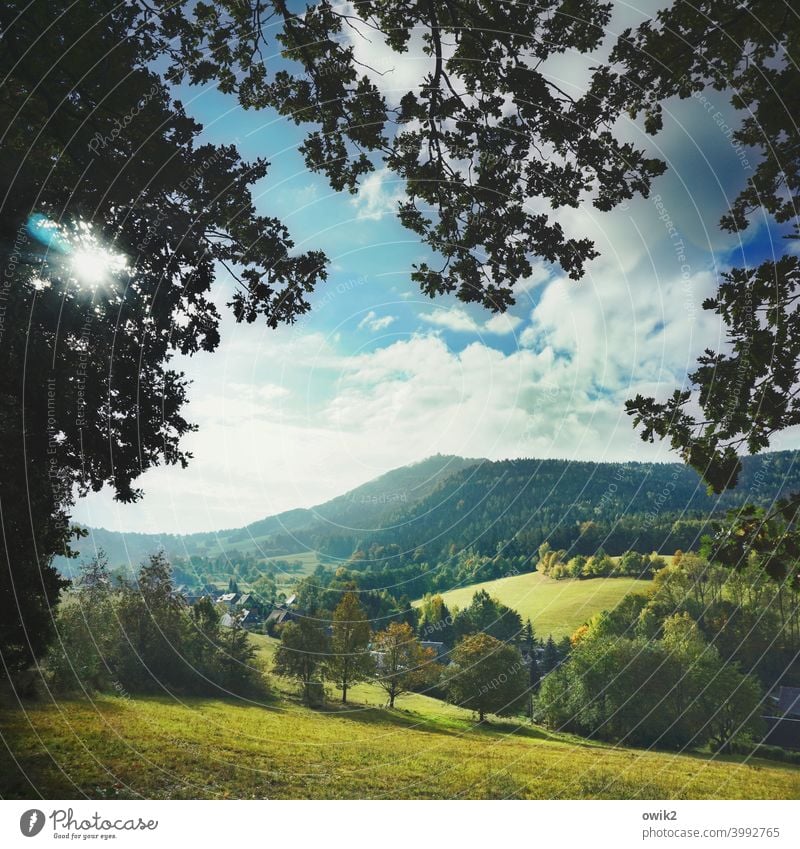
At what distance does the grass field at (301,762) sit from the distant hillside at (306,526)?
9.09 feet

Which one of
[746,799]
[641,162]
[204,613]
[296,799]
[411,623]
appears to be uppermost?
[641,162]

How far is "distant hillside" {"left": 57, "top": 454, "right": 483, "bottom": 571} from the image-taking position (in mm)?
9250

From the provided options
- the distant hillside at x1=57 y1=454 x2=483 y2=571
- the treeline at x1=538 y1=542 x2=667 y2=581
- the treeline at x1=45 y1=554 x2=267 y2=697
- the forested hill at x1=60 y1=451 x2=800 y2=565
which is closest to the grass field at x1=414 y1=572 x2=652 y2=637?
the treeline at x1=538 y1=542 x2=667 y2=581

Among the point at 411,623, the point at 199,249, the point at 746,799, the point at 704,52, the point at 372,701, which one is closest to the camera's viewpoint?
the point at 746,799

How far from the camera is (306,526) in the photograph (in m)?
12.5

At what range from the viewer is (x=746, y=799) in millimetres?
7055

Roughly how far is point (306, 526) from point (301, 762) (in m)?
5.98

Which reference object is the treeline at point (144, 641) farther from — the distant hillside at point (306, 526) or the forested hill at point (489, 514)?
the forested hill at point (489, 514)

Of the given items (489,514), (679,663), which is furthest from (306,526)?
(679,663)

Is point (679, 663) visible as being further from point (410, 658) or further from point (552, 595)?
point (410, 658)

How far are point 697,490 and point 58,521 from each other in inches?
539

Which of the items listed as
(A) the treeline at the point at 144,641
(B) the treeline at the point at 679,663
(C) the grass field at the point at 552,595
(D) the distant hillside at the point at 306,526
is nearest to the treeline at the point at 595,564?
(C) the grass field at the point at 552,595
